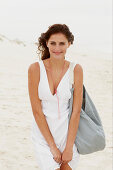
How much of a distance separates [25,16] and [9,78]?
140ft

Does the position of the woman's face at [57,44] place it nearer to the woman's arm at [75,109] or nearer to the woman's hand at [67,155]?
the woman's arm at [75,109]

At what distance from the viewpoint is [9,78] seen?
34.6ft

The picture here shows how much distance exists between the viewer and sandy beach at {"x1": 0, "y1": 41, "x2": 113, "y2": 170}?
4762mm

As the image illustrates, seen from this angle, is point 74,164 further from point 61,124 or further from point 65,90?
point 65,90

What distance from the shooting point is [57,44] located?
280cm

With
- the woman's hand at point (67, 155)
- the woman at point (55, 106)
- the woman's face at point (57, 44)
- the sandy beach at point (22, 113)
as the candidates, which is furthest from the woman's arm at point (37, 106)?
the sandy beach at point (22, 113)

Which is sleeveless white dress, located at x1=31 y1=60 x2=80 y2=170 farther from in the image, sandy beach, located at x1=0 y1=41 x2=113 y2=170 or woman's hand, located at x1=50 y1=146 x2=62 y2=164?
sandy beach, located at x1=0 y1=41 x2=113 y2=170

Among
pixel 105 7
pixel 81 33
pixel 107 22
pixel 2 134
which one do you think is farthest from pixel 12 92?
pixel 105 7

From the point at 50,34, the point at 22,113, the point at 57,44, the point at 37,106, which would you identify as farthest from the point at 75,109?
the point at 22,113

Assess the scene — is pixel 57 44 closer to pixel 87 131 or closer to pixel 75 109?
pixel 75 109

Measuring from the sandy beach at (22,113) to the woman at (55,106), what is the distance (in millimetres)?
1747

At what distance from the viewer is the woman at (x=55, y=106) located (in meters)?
2.74

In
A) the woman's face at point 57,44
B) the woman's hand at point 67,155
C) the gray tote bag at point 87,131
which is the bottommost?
the woman's hand at point 67,155

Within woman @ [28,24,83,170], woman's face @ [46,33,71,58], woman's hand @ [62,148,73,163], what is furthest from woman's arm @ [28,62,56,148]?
woman's face @ [46,33,71,58]
